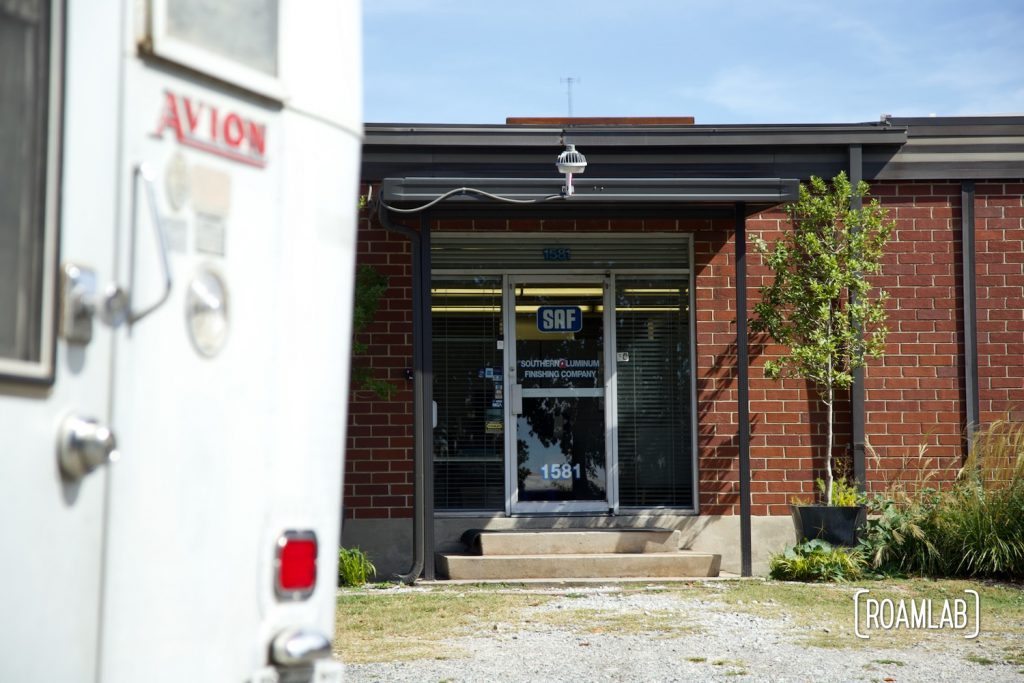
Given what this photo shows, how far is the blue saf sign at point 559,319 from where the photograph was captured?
1177cm

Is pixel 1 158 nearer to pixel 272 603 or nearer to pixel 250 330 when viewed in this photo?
pixel 250 330

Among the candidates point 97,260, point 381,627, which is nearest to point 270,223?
point 97,260

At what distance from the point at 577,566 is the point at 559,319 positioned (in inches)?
104

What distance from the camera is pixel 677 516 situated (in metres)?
11.4

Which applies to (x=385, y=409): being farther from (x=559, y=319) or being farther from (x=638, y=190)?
(x=638, y=190)

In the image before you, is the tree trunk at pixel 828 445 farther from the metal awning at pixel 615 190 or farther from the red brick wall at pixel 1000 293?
the metal awning at pixel 615 190

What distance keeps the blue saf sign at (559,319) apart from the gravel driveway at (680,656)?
3917 mm

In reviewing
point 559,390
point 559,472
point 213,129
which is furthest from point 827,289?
point 213,129

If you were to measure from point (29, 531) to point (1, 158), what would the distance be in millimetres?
688

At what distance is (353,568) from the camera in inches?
397

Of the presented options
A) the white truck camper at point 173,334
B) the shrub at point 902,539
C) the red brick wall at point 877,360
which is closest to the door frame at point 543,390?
the red brick wall at point 877,360

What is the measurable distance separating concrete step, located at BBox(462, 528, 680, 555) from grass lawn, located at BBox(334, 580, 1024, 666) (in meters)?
0.78

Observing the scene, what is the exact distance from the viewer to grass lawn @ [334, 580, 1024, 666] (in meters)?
7.45

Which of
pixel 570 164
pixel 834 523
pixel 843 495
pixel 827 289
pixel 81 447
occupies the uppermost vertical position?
pixel 570 164
